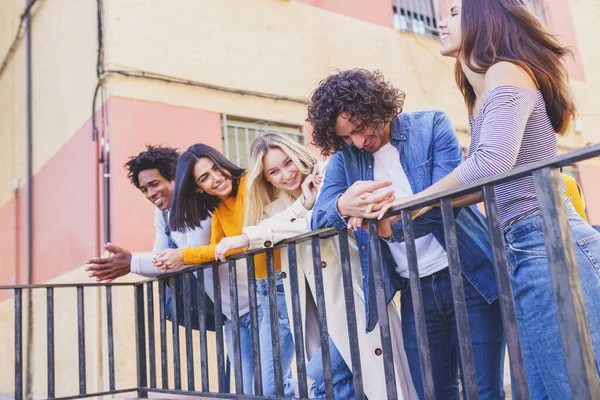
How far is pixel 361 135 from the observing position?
2.29m

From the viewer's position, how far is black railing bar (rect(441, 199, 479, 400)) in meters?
1.83

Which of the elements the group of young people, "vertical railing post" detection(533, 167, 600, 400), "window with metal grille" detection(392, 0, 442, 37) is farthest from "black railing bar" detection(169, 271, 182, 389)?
"window with metal grille" detection(392, 0, 442, 37)

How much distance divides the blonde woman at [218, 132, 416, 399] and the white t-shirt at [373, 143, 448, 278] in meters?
0.22

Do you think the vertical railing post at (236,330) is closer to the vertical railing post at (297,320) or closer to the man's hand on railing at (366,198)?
the vertical railing post at (297,320)

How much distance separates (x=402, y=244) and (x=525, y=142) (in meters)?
0.69

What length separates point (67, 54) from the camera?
7.19 m

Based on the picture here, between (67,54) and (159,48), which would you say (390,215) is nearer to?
(159,48)

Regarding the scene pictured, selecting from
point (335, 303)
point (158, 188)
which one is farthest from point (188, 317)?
point (158, 188)

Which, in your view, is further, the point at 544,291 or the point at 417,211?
the point at 417,211

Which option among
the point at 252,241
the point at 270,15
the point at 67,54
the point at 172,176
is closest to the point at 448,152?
the point at 252,241

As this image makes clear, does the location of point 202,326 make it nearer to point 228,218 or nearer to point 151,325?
point 228,218

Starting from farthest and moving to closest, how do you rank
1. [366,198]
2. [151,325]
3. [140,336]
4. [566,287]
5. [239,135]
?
[239,135]
[140,336]
[151,325]
[366,198]
[566,287]

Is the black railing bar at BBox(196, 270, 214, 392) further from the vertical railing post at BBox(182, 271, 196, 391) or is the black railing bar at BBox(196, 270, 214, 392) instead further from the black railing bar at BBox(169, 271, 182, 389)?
the black railing bar at BBox(169, 271, 182, 389)

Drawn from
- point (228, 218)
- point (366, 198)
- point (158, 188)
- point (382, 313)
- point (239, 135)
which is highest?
point (239, 135)
